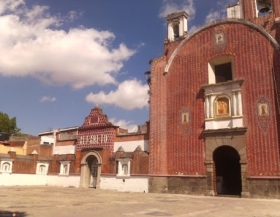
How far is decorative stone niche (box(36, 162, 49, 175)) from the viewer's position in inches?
1019

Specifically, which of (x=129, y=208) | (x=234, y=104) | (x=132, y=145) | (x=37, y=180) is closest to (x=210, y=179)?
(x=234, y=104)

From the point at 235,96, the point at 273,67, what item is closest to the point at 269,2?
the point at 273,67

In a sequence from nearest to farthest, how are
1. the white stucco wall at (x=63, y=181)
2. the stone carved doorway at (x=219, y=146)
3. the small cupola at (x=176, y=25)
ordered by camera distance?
1. the stone carved doorway at (x=219, y=146)
2. the small cupola at (x=176, y=25)
3. the white stucco wall at (x=63, y=181)

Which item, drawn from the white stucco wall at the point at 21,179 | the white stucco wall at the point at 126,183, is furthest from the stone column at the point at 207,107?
the white stucco wall at the point at 21,179

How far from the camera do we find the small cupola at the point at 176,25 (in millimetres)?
20688

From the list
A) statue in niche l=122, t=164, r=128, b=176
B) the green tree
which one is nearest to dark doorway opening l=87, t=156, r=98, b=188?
statue in niche l=122, t=164, r=128, b=176

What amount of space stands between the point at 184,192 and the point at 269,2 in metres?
12.8

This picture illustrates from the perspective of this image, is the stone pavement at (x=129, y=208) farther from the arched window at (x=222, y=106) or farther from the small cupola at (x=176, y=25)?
the small cupola at (x=176, y=25)

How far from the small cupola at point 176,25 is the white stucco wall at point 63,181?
13132 mm

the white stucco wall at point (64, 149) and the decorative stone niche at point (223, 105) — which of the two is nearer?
the decorative stone niche at point (223, 105)

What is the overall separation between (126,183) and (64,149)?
837 cm

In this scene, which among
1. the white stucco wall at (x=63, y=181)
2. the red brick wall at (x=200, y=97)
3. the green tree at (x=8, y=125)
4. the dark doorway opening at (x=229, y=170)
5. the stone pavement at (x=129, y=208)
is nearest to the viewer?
the stone pavement at (x=129, y=208)

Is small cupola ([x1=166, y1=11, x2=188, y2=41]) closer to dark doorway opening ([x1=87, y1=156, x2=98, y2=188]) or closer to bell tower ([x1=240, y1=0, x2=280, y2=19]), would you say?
bell tower ([x1=240, y1=0, x2=280, y2=19])

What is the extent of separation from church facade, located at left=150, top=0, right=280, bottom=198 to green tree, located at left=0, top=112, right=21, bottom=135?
91.5 feet
